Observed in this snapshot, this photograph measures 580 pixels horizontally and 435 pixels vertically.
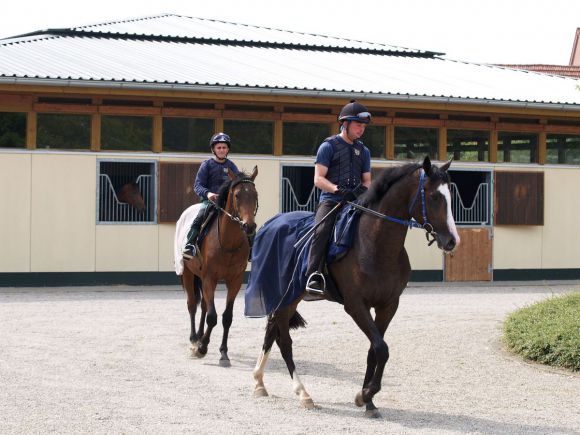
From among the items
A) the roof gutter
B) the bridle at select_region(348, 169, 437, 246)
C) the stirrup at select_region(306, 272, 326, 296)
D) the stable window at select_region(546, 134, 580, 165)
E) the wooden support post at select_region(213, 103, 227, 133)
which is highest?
the roof gutter

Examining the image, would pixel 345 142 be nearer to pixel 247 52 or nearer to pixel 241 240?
pixel 241 240

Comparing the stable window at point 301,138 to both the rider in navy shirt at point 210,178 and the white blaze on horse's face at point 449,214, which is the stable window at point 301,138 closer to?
the rider in navy shirt at point 210,178

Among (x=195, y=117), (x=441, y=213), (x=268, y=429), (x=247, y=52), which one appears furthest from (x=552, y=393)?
(x=247, y=52)

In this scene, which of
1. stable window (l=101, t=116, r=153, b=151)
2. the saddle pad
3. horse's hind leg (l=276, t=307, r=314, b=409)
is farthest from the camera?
stable window (l=101, t=116, r=153, b=151)

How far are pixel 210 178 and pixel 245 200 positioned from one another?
1224mm

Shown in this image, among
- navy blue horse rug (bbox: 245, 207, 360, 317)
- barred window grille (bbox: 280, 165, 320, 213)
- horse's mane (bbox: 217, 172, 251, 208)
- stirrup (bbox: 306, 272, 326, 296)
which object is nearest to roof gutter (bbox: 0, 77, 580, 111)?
barred window grille (bbox: 280, 165, 320, 213)

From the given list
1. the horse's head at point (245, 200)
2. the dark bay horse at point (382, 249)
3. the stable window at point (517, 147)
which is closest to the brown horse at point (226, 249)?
the horse's head at point (245, 200)

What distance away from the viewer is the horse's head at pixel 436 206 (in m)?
8.06

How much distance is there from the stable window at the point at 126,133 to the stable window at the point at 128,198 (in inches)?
11.3

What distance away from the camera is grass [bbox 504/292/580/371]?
34.4ft

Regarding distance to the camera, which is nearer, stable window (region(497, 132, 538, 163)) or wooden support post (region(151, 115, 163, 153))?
wooden support post (region(151, 115, 163, 153))

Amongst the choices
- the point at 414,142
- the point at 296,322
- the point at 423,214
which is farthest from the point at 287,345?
the point at 414,142

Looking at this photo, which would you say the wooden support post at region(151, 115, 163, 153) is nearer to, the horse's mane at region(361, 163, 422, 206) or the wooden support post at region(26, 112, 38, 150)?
the wooden support post at region(26, 112, 38, 150)

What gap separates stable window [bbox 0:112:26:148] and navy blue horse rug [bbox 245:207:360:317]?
33.9 feet
